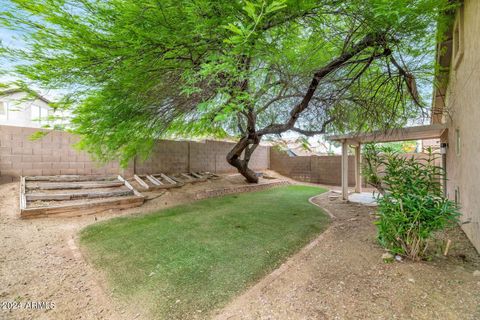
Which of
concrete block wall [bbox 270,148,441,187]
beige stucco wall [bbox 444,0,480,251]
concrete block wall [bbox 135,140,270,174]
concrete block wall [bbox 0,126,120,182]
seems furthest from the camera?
concrete block wall [bbox 270,148,441,187]

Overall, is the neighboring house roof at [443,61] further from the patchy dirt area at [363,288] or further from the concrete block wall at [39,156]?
the concrete block wall at [39,156]

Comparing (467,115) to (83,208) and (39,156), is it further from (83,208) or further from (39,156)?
(39,156)

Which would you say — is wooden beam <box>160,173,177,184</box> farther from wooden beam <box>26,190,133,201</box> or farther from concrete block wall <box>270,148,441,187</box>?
concrete block wall <box>270,148,441,187</box>

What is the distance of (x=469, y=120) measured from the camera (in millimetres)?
3646

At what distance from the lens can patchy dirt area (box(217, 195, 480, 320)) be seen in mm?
2023

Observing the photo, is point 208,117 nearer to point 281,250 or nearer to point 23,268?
point 281,250

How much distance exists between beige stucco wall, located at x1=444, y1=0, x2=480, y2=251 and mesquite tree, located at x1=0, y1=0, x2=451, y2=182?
0.52m

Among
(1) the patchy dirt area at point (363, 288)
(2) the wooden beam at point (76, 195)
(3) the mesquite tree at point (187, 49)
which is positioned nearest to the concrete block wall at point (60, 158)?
(2) the wooden beam at point (76, 195)

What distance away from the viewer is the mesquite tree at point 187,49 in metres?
2.27

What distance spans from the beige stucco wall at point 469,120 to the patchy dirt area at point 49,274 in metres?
4.60

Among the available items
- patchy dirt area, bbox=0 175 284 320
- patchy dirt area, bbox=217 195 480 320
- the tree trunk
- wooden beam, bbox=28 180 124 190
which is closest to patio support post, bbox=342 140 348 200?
the tree trunk

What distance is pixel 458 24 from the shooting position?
4203 mm

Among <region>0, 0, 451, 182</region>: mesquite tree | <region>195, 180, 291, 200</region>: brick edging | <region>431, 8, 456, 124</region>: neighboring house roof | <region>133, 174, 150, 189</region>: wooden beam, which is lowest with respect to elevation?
<region>195, 180, 291, 200</region>: brick edging

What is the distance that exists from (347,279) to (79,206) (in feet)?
18.0
